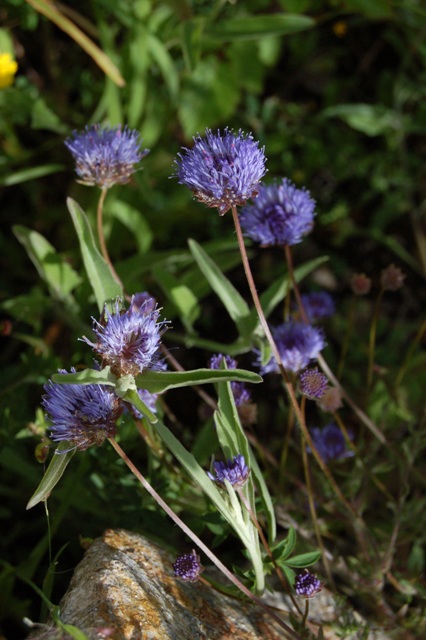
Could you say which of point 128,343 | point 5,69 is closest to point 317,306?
point 128,343

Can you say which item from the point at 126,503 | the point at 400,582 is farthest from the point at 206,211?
the point at 400,582

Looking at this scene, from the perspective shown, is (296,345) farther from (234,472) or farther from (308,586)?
(308,586)

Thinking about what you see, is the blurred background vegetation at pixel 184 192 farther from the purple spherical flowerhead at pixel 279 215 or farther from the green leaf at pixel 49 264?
the purple spherical flowerhead at pixel 279 215

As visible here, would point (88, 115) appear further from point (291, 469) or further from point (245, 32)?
point (291, 469)

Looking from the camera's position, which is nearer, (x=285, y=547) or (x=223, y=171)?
(x=223, y=171)

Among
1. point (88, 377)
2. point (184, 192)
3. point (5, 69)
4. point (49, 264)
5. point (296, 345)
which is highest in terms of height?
point (184, 192)

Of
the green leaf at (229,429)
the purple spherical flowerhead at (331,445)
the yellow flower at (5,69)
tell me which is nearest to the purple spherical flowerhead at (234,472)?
the green leaf at (229,429)
